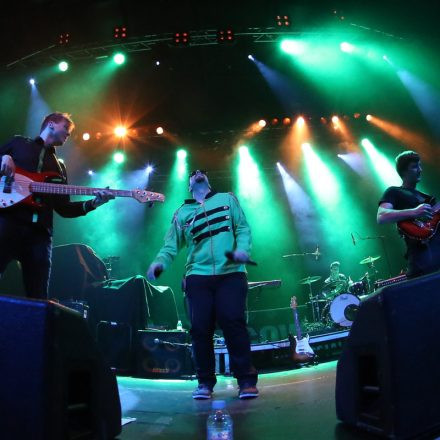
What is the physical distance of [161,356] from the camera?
16.8 ft

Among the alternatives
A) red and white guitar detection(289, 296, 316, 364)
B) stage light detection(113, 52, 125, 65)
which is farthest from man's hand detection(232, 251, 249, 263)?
stage light detection(113, 52, 125, 65)

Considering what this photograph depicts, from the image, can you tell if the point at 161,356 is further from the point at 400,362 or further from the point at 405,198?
the point at 400,362

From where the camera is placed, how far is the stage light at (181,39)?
8508mm

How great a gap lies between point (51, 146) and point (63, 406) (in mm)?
2715

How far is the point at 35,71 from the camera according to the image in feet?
30.8

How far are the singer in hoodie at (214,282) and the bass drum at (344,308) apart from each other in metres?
5.47

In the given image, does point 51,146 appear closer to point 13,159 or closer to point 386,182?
point 13,159

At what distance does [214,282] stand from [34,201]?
66.9 inches

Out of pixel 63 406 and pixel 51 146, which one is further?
pixel 51 146

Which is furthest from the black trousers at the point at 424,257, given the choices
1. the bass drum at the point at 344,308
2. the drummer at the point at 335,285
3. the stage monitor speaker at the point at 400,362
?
the drummer at the point at 335,285

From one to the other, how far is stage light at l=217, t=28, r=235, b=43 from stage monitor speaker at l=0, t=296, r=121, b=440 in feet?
27.7

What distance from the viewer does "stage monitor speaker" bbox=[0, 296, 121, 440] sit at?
1316 mm

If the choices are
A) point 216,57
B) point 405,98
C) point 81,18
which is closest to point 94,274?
point 81,18

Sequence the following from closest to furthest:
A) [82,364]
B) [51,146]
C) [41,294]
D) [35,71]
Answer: [82,364]
[41,294]
[51,146]
[35,71]
